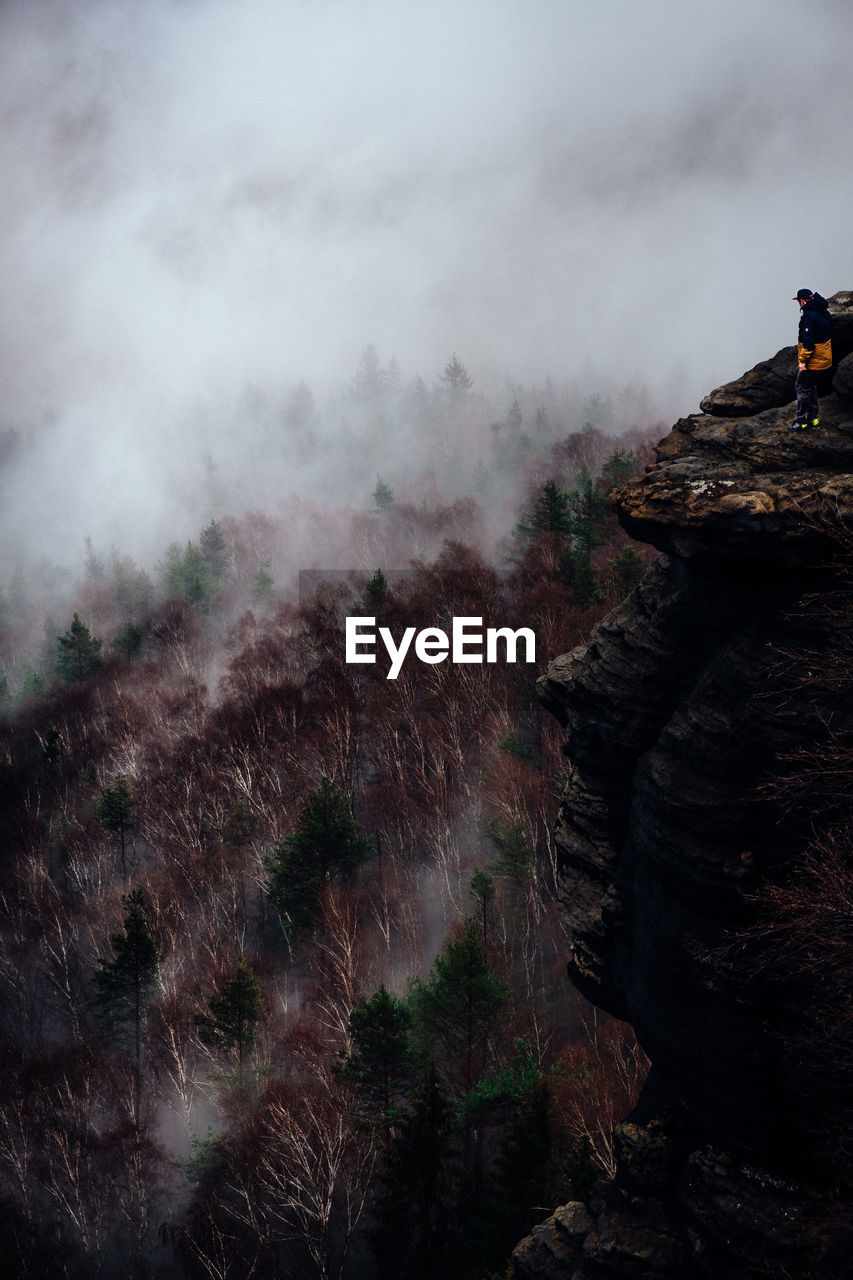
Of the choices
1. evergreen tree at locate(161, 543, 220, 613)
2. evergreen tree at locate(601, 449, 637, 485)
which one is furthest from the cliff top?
evergreen tree at locate(161, 543, 220, 613)

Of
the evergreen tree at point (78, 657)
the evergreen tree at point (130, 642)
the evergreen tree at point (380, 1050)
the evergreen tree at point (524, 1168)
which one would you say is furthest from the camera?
the evergreen tree at point (130, 642)

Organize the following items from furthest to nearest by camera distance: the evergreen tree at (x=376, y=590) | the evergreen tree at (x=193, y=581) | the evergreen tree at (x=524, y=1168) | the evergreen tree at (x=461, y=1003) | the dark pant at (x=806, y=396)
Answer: the evergreen tree at (x=193, y=581)
the evergreen tree at (x=376, y=590)
the evergreen tree at (x=461, y=1003)
the evergreen tree at (x=524, y=1168)
the dark pant at (x=806, y=396)

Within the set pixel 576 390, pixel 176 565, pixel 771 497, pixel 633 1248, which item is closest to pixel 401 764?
pixel 633 1248

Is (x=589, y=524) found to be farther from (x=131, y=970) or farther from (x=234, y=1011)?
(x=131, y=970)

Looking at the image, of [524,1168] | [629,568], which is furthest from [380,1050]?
[629,568]

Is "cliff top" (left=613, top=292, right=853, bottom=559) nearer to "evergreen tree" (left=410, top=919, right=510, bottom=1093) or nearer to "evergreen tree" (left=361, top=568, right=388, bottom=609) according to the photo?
"evergreen tree" (left=410, top=919, right=510, bottom=1093)

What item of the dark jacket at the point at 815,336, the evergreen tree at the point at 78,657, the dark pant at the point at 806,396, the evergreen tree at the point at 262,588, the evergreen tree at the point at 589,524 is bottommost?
the evergreen tree at the point at 78,657

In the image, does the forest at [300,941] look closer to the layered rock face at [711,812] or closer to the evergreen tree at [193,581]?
the evergreen tree at [193,581]

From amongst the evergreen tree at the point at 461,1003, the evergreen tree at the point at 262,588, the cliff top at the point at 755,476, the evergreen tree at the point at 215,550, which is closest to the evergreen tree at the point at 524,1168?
the evergreen tree at the point at 461,1003
